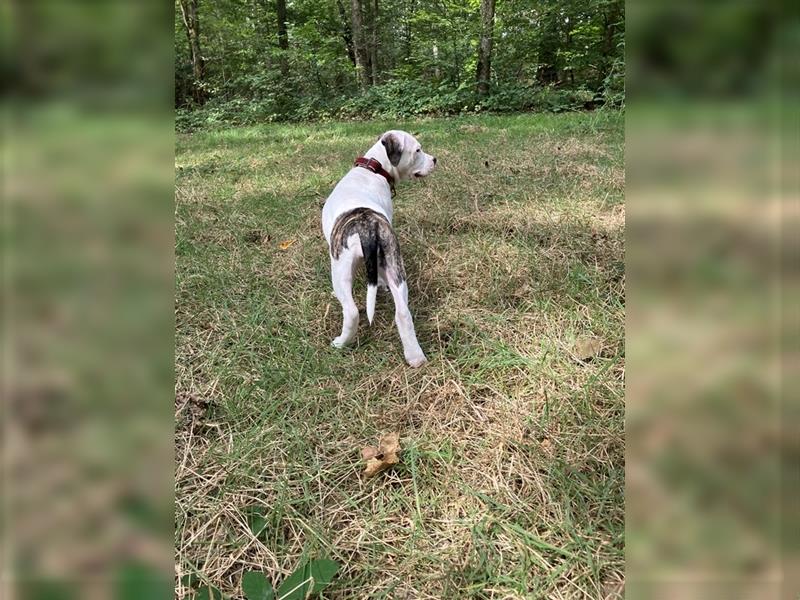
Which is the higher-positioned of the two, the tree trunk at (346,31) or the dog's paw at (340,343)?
the tree trunk at (346,31)

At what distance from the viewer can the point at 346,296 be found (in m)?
2.81

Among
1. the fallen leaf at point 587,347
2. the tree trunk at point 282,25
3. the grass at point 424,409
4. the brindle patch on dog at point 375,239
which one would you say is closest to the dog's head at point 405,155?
the grass at point 424,409

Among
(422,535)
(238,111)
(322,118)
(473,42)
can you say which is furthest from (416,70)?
(422,535)

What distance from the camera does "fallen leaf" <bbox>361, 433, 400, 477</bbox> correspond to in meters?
1.92

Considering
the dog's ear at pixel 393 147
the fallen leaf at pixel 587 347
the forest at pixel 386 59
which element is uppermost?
the forest at pixel 386 59

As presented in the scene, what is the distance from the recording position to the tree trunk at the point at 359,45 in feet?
Answer: 54.2

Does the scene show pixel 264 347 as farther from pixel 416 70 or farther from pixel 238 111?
pixel 416 70

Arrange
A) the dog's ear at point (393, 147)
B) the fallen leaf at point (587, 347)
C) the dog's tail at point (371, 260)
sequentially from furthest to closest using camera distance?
the dog's ear at point (393, 147), the dog's tail at point (371, 260), the fallen leaf at point (587, 347)

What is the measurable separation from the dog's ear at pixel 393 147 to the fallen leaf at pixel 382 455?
262 centimetres

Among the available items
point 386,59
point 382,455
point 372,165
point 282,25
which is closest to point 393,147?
point 372,165

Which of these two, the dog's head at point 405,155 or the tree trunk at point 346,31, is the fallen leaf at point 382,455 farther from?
the tree trunk at point 346,31

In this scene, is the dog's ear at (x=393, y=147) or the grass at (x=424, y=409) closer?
the grass at (x=424, y=409)
